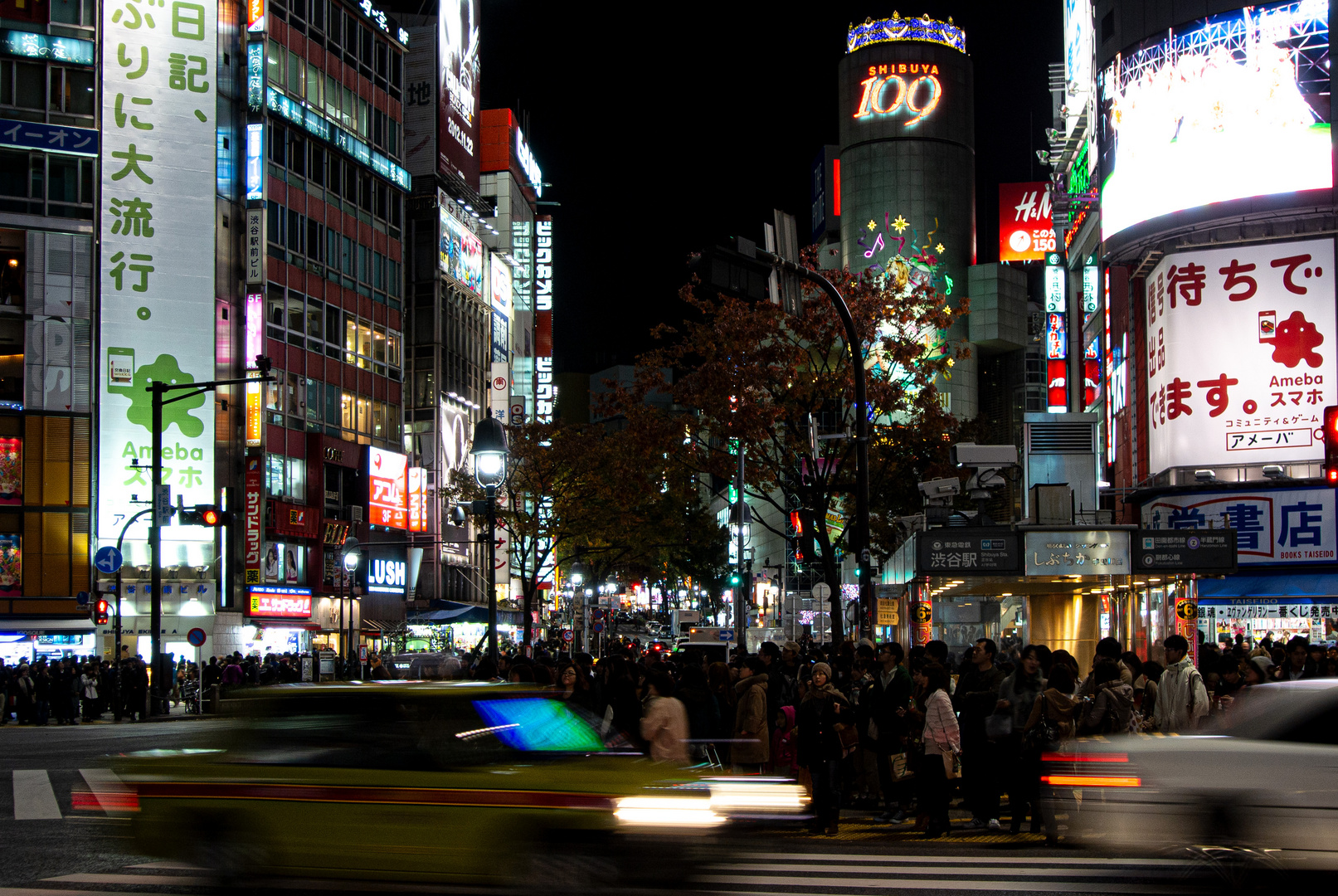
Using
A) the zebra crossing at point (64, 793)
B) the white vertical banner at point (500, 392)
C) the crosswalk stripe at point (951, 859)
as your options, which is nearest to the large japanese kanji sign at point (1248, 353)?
the crosswalk stripe at point (951, 859)

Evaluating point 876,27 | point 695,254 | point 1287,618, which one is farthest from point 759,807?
point 876,27

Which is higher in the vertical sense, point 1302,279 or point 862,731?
point 1302,279

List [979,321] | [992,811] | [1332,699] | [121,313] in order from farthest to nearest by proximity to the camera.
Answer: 1. [979,321]
2. [121,313]
3. [992,811]
4. [1332,699]

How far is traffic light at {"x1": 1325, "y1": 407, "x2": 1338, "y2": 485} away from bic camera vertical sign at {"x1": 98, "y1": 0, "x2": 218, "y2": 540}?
38.5 m

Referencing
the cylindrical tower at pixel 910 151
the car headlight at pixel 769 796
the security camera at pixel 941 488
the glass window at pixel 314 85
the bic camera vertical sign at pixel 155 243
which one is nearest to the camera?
the car headlight at pixel 769 796

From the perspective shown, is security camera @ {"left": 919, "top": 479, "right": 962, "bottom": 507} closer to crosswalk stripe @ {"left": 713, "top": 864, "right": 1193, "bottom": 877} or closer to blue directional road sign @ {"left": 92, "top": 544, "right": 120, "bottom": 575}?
crosswalk stripe @ {"left": 713, "top": 864, "right": 1193, "bottom": 877}

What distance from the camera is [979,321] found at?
101 m

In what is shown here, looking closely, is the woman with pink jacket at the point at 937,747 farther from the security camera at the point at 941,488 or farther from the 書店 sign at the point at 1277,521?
the 書店 sign at the point at 1277,521

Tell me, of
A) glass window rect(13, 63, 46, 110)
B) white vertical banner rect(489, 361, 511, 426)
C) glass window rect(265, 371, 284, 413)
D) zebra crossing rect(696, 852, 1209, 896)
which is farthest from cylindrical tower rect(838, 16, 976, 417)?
zebra crossing rect(696, 852, 1209, 896)

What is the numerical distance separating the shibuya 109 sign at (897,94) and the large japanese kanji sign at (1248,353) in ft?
211

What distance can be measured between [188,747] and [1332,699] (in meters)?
7.68

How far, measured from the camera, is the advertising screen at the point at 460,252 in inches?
2778

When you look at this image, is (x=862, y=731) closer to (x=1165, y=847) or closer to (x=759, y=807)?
(x=759, y=807)

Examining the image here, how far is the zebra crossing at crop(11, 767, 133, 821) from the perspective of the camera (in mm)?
9664
